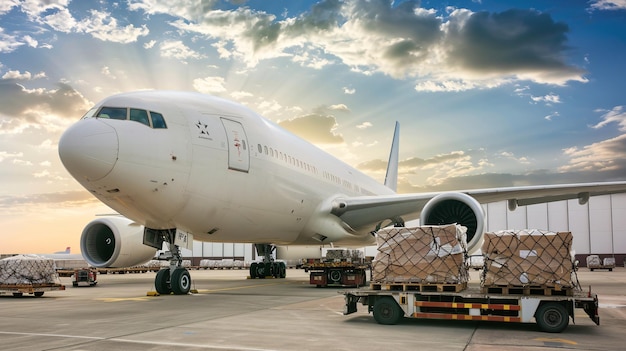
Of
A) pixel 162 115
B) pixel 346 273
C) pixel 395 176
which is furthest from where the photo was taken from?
pixel 395 176

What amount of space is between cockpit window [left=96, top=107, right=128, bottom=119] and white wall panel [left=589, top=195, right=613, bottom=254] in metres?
39.0

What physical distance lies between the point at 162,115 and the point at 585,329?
796 cm

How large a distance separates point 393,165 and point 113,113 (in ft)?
70.4

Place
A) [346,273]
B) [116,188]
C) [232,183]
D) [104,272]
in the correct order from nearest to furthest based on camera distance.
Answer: [116,188] → [232,183] → [346,273] → [104,272]

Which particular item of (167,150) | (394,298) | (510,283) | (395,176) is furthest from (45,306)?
(395,176)

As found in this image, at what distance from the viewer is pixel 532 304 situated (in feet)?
23.5

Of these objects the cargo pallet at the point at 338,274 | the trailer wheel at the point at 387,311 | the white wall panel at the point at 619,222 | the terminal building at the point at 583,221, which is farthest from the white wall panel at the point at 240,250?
the trailer wheel at the point at 387,311

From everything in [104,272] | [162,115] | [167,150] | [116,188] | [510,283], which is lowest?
[104,272]

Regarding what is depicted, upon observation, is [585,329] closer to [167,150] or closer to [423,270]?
[423,270]

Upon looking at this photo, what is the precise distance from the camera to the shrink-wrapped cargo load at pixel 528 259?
7.43 m

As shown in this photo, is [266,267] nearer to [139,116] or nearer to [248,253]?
[139,116]

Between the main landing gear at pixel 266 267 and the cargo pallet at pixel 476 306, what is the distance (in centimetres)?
1297

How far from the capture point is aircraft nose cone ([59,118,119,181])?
31.1 feet

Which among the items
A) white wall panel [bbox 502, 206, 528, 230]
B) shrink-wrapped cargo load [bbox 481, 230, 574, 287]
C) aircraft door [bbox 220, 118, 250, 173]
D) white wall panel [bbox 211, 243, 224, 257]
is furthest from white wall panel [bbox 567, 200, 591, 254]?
shrink-wrapped cargo load [bbox 481, 230, 574, 287]
